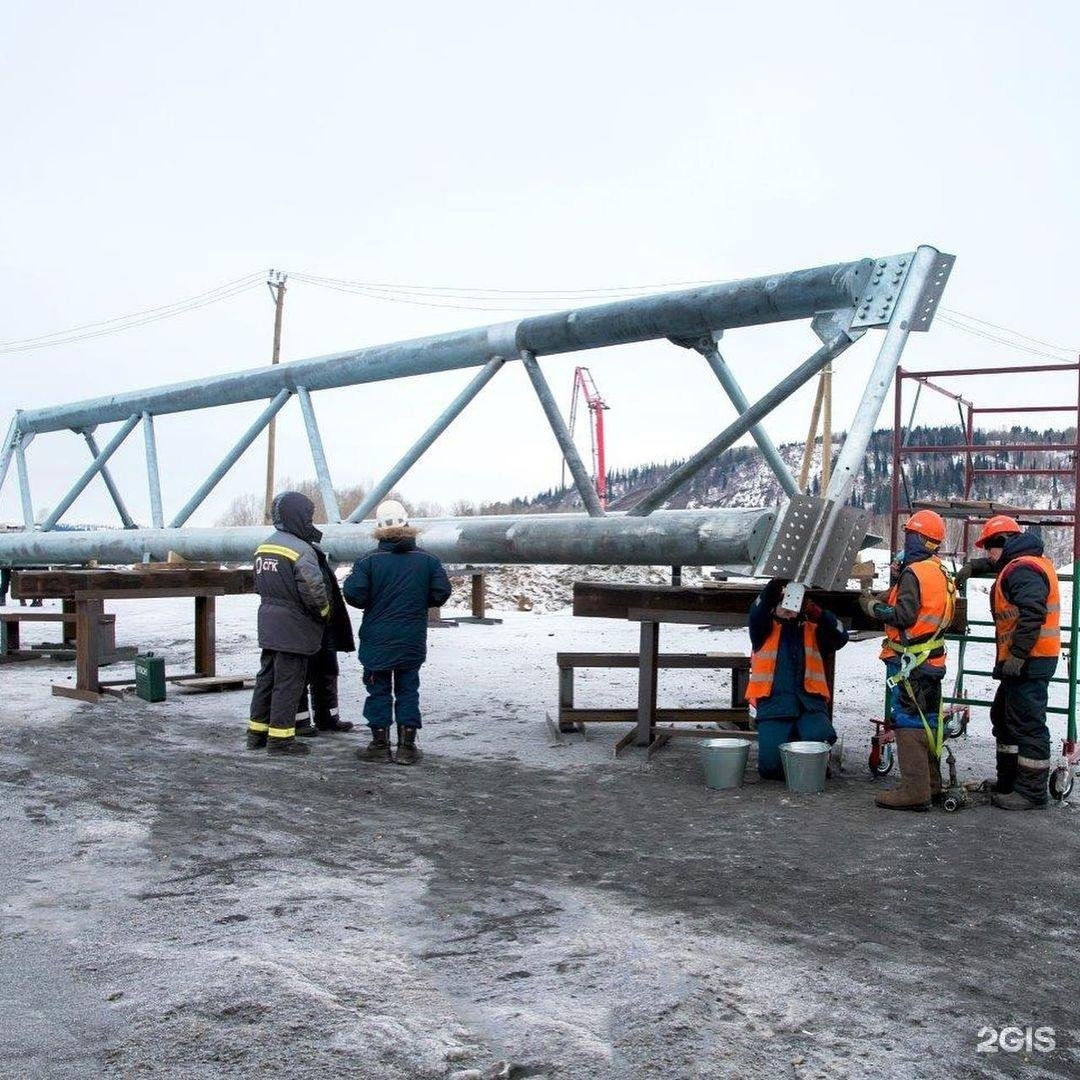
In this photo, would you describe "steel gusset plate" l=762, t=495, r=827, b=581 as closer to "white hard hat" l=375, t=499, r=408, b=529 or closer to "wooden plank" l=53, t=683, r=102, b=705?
"white hard hat" l=375, t=499, r=408, b=529

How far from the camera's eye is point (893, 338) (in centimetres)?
465

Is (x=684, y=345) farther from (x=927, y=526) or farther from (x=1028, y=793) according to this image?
(x=1028, y=793)

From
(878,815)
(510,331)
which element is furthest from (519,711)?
(510,331)

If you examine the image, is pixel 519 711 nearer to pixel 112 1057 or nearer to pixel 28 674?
pixel 28 674

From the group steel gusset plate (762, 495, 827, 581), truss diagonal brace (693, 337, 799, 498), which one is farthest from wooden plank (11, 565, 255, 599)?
steel gusset plate (762, 495, 827, 581)

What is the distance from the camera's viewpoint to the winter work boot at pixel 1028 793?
257 inches

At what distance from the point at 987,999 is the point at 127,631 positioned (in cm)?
1678

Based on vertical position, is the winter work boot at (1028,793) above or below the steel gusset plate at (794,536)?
below

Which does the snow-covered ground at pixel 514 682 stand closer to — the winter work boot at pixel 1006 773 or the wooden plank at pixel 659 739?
the wooden plank at pixel 659 739

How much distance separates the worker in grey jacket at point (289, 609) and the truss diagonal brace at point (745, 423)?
11.7ft

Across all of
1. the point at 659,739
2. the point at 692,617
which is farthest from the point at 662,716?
the point at 692,617

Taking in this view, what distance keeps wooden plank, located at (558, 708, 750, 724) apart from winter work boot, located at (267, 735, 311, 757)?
2139 millimetres

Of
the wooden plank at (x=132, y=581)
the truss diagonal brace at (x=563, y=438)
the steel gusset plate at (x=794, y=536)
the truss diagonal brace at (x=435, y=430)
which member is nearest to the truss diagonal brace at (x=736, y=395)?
the steel gusset plate at (x=794, y=536)

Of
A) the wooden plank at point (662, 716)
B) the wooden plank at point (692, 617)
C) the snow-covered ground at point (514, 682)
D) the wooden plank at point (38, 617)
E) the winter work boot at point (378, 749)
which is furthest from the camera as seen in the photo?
the wooden plank at point (38, 617)
